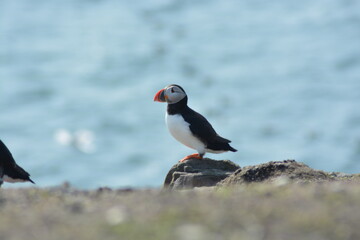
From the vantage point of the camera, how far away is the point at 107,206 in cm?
736

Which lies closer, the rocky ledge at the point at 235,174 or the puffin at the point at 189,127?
the rocky ledge at the point at 235,174

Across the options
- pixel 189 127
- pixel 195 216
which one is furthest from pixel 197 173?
pixel 195 216

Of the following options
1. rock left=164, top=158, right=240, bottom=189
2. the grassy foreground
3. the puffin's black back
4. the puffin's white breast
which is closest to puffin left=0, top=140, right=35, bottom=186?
rock left=164, top=158, right=240, bottom=189

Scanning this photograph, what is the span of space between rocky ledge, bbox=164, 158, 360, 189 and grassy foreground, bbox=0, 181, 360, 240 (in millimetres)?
1693

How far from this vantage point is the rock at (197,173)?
10305 millimetres

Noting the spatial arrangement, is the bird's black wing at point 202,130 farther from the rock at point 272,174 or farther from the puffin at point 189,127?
the rock at point 272,174

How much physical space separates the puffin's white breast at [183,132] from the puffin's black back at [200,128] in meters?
0.05

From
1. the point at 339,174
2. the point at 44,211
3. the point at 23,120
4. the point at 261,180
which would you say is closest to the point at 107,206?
the point at 44,211

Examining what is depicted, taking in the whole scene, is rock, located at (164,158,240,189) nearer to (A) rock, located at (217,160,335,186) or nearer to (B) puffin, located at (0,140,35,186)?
(A) rock, located at (217,160,335,186)

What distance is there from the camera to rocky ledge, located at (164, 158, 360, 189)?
9742mm

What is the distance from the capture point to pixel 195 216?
6809 millimetres

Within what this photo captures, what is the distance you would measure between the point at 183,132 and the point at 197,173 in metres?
1.77

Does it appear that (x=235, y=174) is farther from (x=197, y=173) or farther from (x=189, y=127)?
(x=189, y=127)

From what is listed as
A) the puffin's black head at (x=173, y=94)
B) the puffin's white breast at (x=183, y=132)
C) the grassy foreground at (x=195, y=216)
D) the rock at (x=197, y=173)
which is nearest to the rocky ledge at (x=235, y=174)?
the rock at (x=197, y=173)
